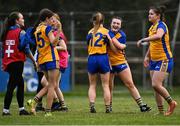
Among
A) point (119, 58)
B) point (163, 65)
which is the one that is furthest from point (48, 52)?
point (163, 65)

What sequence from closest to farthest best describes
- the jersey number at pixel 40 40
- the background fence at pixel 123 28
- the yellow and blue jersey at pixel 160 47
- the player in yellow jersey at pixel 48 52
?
the player in yellow jersey at pixel 48 52, the jersey number at pixel 40 40, the yellow and blue jersey at pixel 160 47, the background fence at pixel 123 28

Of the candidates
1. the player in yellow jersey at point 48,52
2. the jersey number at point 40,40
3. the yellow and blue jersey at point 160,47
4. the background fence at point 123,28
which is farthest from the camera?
the background fence at point 123,28

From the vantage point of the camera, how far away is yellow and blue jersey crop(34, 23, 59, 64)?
14.7m

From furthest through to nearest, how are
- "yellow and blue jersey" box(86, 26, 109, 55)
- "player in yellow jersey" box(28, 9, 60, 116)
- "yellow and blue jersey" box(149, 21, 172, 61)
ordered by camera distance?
"yellow and blue jersey" box(86, 26, 109, 55) < "yellow and blue jersey" box(149, 21, 172, 61) < "player in yellow jersey" box(28, 9, 60, 116)

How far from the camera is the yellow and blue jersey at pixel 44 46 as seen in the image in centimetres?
1470

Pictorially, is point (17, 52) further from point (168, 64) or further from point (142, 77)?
point (142, 77)

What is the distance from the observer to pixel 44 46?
48.5 feet

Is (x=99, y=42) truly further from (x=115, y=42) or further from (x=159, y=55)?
(x=159, y=55)

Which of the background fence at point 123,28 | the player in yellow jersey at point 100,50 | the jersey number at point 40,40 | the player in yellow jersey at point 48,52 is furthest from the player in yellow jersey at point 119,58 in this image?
the background fence at point 123,28

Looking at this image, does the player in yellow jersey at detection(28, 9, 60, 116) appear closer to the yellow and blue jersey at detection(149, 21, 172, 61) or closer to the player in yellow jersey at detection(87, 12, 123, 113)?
the player in yellow jersey at detection(87, 12, 123, 113)

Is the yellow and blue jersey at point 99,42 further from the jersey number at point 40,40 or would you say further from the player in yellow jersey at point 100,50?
the jersey number at point 40,40

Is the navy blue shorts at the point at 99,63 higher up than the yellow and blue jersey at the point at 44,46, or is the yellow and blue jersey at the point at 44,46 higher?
the yellow and blue jersey at the point at 44,46

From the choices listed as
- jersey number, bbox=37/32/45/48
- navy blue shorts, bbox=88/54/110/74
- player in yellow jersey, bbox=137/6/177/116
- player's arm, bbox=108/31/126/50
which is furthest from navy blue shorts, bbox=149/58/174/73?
jersey number, bbox=37/32/45/48

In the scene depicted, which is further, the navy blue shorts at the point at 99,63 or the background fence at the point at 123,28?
the background fence at the point at 123,28
